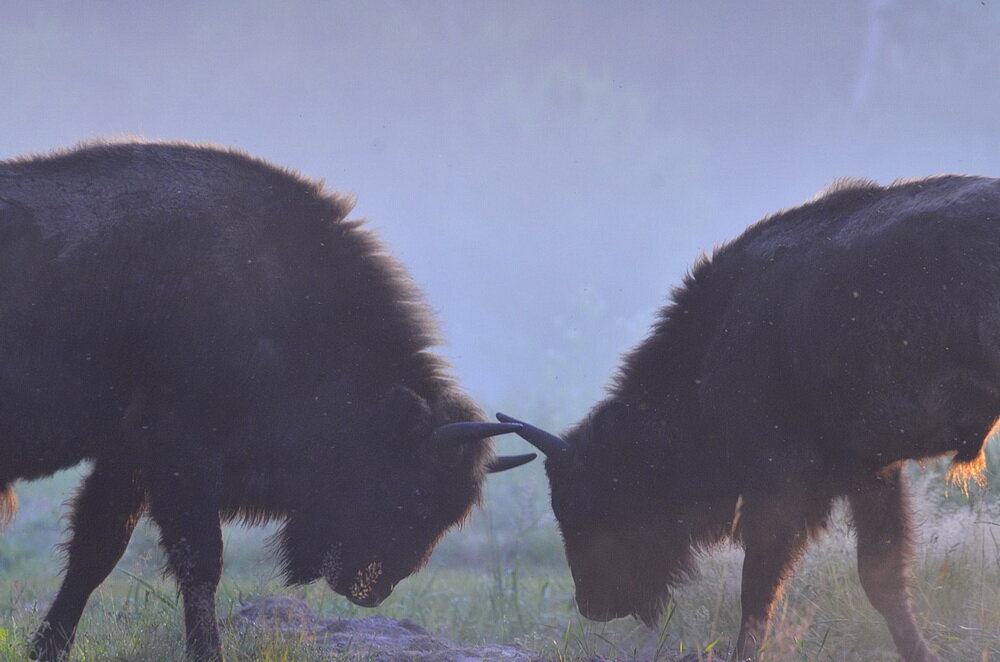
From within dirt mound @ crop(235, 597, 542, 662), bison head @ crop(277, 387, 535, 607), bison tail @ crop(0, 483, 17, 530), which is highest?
bison head @ crop(277, 387, 535, 607)

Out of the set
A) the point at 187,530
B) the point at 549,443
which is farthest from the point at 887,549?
the point at 187,530

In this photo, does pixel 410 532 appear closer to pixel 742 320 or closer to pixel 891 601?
pixel 742 320

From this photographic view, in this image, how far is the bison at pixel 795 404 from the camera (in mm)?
4250

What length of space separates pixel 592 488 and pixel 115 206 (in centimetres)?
287

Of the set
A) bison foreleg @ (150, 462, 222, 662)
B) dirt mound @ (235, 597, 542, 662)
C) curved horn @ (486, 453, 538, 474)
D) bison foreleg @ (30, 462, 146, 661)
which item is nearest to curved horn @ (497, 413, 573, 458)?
curved horn @ (486, 453, 538, 474)

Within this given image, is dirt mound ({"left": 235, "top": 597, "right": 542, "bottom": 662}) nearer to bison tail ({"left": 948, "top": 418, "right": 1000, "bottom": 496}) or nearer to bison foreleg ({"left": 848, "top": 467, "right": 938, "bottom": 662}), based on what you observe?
bison foreleg ({"left": 848, "top": 467, "right": 938, "bottom": 662})

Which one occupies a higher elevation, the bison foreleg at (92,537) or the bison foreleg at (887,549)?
the bison foreleg at (887,549)

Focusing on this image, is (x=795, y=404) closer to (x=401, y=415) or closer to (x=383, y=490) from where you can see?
(x=401, y=415)

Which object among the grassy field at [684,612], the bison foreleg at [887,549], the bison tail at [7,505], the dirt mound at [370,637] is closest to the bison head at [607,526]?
the grassy field at [684,612]

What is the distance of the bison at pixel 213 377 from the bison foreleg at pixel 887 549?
1.81 m

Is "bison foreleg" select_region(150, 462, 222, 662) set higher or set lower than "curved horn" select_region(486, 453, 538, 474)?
lower

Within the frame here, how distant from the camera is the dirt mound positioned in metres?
4.42

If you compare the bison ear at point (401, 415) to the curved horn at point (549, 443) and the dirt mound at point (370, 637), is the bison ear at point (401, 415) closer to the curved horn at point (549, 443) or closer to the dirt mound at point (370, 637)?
the curved horn at point (549, 443)

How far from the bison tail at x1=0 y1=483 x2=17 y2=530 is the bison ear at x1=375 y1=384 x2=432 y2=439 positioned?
178 centimetres
